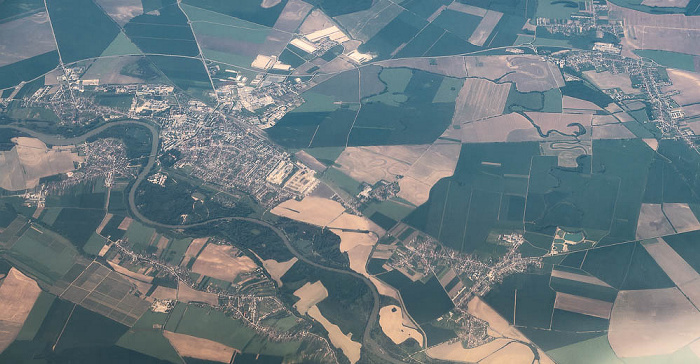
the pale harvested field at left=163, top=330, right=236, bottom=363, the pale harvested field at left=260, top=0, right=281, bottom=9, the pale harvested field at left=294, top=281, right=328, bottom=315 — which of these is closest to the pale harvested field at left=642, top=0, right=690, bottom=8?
the pale harvested field at left=260, top=0, right=281, bottom=9

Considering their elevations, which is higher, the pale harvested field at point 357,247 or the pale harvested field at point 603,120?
the pale harvested field at point 603,120

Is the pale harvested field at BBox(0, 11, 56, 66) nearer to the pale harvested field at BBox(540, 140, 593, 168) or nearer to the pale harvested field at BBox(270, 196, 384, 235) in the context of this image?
the pale harvested field at BBox(270, 196, 384, 235)

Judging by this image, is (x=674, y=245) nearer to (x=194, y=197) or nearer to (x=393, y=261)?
(x=393, y=261)

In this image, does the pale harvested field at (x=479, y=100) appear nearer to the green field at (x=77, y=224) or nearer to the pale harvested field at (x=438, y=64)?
the pale harvested field at (x=438, y=64)

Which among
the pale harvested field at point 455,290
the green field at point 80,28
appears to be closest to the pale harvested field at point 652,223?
the pale harvested field at point 455,290

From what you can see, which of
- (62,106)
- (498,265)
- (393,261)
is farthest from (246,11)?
(498,265)

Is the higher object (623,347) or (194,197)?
(194,197)
